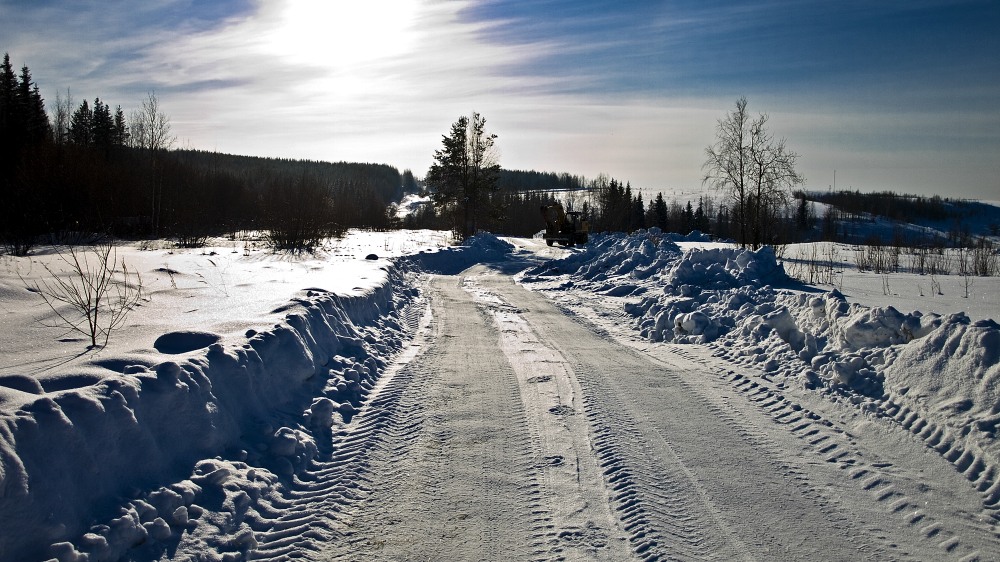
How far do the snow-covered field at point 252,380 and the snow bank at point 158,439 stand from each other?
1cm

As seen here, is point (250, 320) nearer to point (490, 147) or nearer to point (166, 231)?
point (166, 231)

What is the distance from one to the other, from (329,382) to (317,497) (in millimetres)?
2484

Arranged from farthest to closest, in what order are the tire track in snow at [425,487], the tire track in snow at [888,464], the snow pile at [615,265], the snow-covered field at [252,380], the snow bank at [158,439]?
the snow pile at [615,265]
the tire track in snow at [888,464]
the tire track in snow at [425,487]
the snow-covered field at [252,380]
the snow bank at [158,439]

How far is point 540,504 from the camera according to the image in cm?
409

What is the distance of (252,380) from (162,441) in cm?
143

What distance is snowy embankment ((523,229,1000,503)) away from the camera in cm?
498

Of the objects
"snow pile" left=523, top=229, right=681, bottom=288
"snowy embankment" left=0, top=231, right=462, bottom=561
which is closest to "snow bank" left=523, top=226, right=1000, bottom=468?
"snow pile" left=523, top=229, right=681, bottom=288

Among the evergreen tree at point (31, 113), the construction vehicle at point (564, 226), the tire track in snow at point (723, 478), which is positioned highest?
the evergreen tree at point (31, 113)

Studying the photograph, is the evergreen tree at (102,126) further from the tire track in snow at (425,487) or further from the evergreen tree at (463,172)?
the tire track in snow at (425,487)

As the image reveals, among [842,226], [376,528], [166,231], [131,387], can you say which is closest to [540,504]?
[376,528]

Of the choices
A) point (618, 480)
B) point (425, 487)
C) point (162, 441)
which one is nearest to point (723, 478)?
point (618, 480)

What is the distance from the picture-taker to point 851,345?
23.2 ft

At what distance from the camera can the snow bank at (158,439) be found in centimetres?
304

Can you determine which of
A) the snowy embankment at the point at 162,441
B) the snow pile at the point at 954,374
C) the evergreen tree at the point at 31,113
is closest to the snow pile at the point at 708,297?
the snow pile at the point at 954,374
